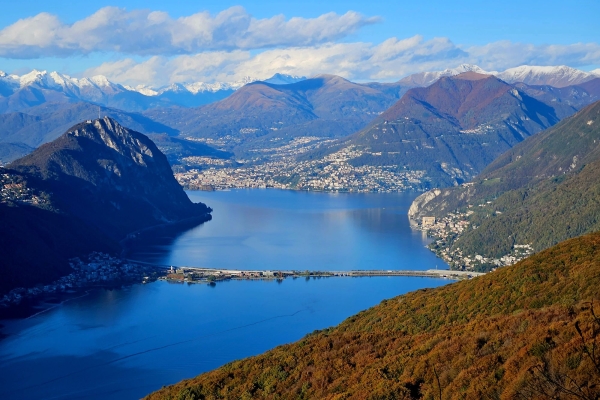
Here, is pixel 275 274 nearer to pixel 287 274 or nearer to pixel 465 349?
pixel 287 274

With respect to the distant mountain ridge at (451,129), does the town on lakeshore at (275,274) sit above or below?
A: below

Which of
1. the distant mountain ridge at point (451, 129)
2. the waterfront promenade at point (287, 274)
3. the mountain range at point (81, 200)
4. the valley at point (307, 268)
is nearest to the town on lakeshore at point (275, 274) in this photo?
the waterfront promenade at point (287, 274)

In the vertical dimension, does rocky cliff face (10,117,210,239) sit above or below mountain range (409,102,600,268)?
above

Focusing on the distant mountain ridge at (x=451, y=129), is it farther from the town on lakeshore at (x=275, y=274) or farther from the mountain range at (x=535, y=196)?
the town on lakeshore at (x=275, y=274)

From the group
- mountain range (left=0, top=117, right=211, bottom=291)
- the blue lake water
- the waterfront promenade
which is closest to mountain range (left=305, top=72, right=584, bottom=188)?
mountain range (left=0, top=117, right=211, bottom=291)

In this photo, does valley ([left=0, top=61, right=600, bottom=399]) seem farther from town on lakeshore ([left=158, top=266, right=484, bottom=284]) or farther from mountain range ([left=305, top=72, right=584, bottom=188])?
mountain range ([left=305, top=72, right=584, bottom=188])

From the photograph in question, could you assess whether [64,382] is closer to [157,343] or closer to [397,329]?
[157,343]
